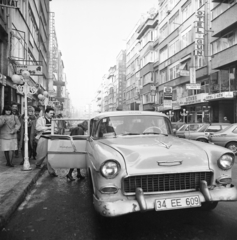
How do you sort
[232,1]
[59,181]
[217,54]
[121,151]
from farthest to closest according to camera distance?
[217,54] → [232,1] → [59,181] → [121,151]

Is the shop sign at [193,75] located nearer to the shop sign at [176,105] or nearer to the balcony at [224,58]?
the balcony at [224,58]

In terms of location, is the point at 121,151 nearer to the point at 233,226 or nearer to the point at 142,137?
the point at 142,137

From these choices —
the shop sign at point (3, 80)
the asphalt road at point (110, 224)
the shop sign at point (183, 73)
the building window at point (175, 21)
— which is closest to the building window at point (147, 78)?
the building window at point (175, 21)

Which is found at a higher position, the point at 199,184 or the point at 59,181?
the point at 199,184

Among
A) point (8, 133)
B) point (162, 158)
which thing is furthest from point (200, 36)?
point (162, 158)

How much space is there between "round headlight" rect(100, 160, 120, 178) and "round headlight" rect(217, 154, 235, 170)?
4.75 ft

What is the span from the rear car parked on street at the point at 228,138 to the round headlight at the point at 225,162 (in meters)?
7.42

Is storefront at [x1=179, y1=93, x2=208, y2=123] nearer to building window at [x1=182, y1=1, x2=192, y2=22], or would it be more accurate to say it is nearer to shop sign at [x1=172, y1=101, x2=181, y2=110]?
shop sign at [x1=172, y1=101, x2=181, y2=110]

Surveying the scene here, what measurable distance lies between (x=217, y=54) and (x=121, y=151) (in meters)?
22.0

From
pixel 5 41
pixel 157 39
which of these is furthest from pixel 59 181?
pixel 157 39

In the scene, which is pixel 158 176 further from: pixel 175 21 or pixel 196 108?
pixel 175 21

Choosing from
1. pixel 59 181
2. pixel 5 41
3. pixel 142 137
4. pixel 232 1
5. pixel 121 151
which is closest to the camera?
pixel 121 151

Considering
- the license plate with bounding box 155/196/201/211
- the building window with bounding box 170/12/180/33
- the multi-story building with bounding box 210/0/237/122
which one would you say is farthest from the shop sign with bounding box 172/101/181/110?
the license plate with bounding box 155/196/201/211

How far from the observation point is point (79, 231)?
3.24 metres
